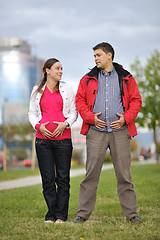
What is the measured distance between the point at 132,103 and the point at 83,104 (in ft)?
1.91

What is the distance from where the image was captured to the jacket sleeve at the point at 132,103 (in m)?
4.50

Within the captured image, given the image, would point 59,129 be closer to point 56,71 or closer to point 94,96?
point 94,96

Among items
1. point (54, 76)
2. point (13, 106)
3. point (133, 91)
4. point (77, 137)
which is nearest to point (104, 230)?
point (133, 91)

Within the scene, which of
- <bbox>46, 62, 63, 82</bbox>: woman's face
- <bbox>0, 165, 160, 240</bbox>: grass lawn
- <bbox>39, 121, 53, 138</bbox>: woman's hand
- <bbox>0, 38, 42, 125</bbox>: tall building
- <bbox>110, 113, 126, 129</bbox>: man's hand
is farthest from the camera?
<bbox>0, 38, 42, 125</bbox>: tall building

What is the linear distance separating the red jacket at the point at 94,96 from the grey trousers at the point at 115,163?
Result: 15 centimetres

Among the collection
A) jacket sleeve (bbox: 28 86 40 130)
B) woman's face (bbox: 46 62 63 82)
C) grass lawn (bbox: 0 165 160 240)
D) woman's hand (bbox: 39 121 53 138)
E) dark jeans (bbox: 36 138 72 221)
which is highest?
woman's face (bbox: 46 62 63 82)

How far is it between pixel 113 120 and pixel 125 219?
4.13ft

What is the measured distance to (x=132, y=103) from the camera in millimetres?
4578

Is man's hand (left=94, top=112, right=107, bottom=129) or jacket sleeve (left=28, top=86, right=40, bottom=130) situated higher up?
jacket sleeve (left=28, top=86, right=40, bottom=130)

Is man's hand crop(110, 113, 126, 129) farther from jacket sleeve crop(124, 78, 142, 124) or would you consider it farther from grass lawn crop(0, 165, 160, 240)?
grass lawn crop(0, 165, 160, 240)

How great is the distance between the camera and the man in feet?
15.0

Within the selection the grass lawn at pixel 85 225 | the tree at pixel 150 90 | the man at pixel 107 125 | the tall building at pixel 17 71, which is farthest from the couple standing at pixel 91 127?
the tall building at pixel 17 71

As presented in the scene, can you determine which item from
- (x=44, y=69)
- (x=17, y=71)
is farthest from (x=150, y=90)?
(x=17, y=71)

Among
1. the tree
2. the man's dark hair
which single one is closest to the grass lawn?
the man's dark hair
